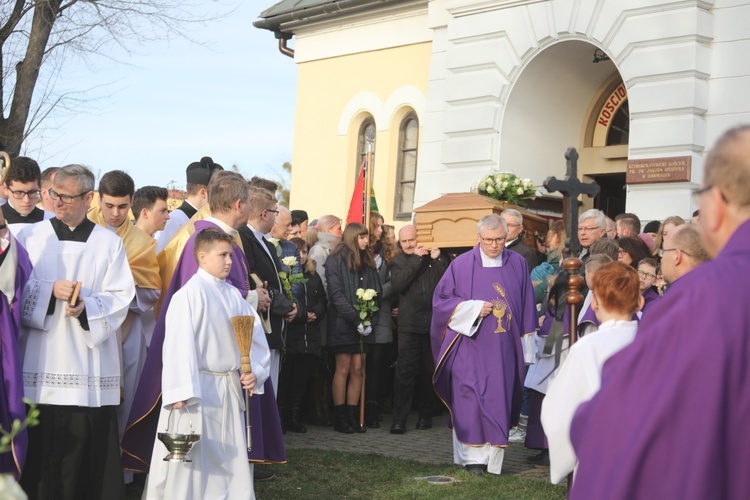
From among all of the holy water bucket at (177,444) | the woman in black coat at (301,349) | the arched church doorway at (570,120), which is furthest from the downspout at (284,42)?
the holy water bucket at (177,444)

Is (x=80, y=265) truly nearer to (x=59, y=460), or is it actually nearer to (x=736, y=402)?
(x=59, y=460)

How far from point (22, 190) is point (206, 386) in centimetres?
247

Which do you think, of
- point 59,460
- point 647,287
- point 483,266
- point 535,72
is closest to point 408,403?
point 483,266

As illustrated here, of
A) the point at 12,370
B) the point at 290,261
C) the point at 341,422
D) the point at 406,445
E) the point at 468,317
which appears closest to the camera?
the point at 12,370

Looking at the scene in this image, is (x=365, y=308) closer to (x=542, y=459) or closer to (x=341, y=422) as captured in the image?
(x=341, y=422)

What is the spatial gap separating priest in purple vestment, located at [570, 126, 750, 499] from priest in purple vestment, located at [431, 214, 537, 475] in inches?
247

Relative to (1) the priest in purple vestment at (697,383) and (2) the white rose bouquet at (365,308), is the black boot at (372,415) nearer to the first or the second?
(2) the white rose bouquet at (365,308)

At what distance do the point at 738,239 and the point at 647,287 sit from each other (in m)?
5.43

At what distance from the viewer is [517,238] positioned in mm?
11164

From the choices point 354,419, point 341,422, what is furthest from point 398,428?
point 341,422

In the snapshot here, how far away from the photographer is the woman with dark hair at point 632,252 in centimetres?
869

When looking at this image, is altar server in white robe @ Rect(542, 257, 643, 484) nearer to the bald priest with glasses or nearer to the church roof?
the bald priest with glasses

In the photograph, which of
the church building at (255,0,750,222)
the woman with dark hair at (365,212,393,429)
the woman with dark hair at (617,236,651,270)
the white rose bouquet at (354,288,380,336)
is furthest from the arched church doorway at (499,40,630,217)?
the woman with dark hair at (617,236,651,270)

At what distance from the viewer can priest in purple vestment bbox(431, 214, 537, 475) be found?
908 cm
